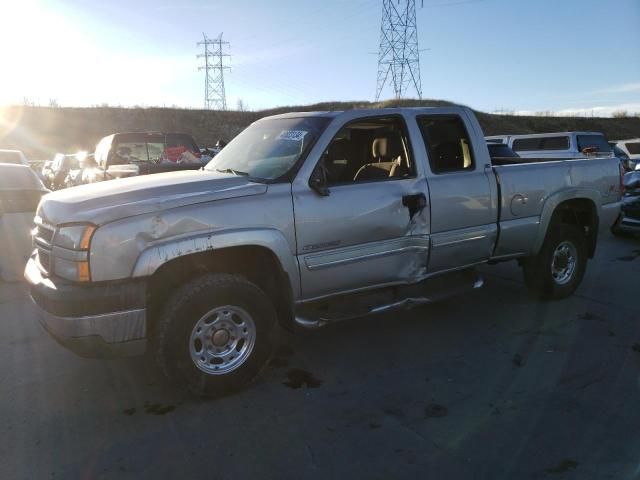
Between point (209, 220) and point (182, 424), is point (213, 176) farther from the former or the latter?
point (182, 424)

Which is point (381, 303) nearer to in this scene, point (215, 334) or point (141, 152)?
point (215, 334)

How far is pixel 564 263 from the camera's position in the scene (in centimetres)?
577

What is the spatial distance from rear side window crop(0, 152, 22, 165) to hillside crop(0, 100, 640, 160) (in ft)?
101

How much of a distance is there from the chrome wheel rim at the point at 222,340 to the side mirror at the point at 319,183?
3.40 feet

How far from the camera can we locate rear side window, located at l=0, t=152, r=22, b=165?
13045 millimetres

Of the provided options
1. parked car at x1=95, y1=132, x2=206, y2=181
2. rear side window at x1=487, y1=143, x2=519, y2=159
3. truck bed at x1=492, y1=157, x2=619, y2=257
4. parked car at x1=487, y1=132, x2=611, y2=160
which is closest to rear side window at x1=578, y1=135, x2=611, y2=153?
parked car at x1=487, y1=132, x2=611, y2=160

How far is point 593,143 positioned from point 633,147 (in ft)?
14.2

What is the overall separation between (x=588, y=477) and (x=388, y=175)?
2.60 metres

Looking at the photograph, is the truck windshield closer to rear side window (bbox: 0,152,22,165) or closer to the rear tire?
the rear tire

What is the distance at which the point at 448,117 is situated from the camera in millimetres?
4965

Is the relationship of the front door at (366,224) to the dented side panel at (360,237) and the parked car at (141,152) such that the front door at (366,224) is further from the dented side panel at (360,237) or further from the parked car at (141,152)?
the parked car at (141,152)

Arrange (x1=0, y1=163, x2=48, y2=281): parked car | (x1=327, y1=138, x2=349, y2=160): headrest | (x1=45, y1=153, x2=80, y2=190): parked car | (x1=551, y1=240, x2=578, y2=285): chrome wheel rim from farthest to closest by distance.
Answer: (x1=45, y1=153, x2=80, y2=190): parked car < (x1=0, y1=163, x2=48, y2=281): parked car < (x1=551, y1=240, x2=578, y2=285): chrome wheel rim < (x1=327, y1=138, x2=349, y2=160): headrest

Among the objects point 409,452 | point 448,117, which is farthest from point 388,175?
point 409,452

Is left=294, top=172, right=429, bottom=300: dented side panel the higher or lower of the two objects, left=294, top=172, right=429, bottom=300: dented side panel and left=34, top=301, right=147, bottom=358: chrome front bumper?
the higher
